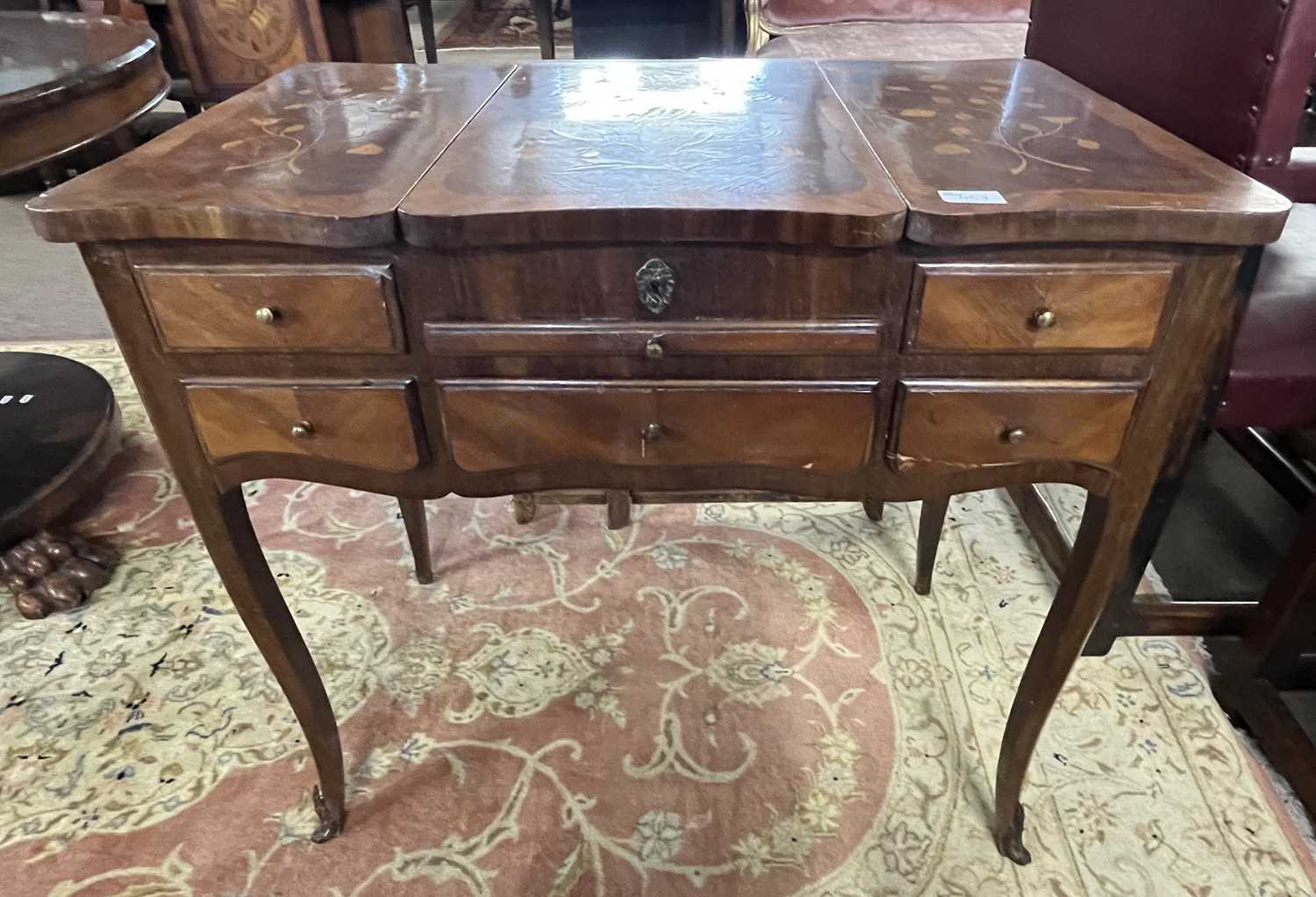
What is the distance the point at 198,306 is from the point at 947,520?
1.44 m

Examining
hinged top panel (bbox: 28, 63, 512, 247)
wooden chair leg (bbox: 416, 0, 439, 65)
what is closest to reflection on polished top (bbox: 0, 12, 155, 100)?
hinged top panel (bbox: 28, 63, 512, 247)

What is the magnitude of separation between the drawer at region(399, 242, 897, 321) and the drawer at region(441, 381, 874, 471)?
0.07m

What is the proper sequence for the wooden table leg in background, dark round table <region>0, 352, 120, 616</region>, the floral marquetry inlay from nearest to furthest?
dark round table <region>0, 352, 120, 616</region>
the wooden table leg in background
the floral marquetry inlay

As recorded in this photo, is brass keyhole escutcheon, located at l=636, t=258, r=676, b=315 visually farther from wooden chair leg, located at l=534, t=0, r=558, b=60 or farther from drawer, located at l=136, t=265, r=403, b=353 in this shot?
wooden chair leg, located at l=534, t=0, r=558, b=60

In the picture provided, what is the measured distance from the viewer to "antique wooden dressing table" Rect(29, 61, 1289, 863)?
704 mm

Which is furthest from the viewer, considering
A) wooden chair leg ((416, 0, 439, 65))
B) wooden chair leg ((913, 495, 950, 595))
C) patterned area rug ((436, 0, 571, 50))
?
patterned area rug ((436, 0, 571, 50))

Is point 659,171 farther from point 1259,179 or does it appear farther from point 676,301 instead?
point 1259,179

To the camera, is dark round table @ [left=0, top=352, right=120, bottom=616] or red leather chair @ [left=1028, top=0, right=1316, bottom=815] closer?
red leather chair @ [left=1028, top=0, right=1316, bottom=815]


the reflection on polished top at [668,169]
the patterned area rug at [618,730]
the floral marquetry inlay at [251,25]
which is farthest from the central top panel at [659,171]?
the floral marquetry inlay at [251,25]

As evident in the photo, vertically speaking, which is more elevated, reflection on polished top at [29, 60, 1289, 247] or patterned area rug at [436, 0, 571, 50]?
reflection on polished top at [29, 60, 1289, 247]

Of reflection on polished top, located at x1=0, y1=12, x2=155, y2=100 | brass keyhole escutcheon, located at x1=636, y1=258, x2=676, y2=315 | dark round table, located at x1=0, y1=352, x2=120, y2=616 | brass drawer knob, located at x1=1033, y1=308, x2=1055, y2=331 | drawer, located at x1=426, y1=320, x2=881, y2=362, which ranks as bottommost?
dark round table, located at x1=0, y1=352, x2=120, y2=616

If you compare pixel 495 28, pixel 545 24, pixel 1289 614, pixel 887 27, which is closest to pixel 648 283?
pixel 1289 614

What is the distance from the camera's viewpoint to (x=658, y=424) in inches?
31.7

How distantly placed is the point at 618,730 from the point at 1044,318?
0.88 meters
